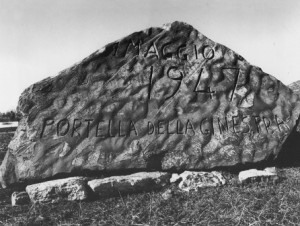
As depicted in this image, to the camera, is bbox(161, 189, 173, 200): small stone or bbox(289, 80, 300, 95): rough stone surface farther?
bbox(289, 80, 300, 95): rough stone surface

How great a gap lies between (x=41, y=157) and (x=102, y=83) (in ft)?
4.26

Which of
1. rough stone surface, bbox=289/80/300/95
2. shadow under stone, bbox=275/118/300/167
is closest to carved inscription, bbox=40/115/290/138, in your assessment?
shadow under stone, bbox=275/118/300/167

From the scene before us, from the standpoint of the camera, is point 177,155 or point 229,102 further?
point 229,102

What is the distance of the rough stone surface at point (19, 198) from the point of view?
15.2ft

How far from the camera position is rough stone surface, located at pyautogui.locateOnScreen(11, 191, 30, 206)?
4.62m

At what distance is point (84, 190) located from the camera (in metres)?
4.65

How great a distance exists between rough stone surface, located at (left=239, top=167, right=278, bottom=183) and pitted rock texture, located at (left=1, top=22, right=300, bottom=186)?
0.22m

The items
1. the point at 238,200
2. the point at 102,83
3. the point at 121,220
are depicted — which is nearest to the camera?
the point at 121,220

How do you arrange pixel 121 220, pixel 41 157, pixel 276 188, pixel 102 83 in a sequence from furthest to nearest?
pixel 102 83 → pixel 41 157 → pixel 276 188 → pixel 121 220

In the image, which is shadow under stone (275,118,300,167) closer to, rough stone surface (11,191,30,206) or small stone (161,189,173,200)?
small stone (161,189,173,200)

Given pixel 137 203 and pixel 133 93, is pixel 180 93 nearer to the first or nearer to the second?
pixel 133 93

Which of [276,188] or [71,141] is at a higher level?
[71,141]

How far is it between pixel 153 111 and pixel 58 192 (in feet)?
5.55

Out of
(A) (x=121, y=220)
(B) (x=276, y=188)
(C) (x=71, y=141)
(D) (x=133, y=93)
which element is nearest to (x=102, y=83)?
(D) (x=133, y=93)
